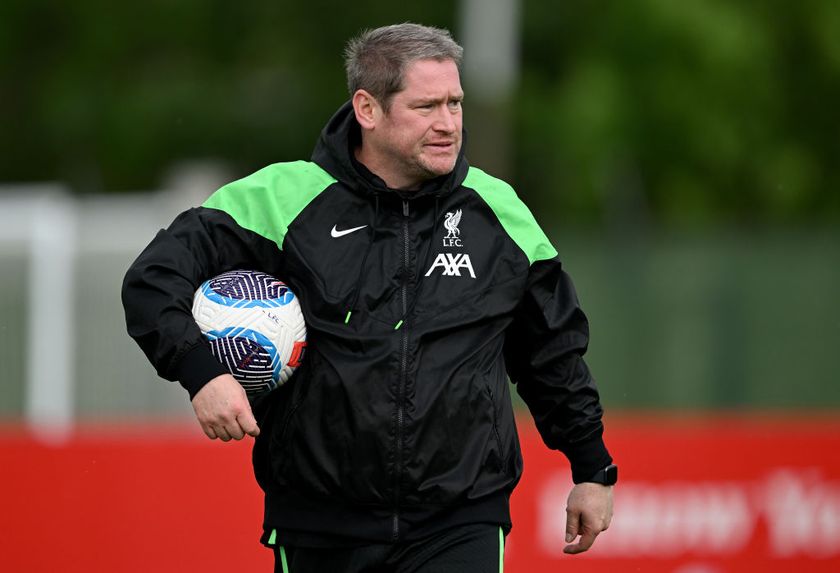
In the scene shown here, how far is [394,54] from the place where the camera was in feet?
16.4

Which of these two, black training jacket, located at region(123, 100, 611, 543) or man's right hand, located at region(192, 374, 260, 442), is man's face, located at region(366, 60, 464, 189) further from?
man's right hand, located at region(192, 374, 260, 442)

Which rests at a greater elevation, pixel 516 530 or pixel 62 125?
pixel 62 125

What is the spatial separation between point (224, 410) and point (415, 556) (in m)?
0.78

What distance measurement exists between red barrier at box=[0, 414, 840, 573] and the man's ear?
3515mm

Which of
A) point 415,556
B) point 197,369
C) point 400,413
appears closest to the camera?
point 197,369


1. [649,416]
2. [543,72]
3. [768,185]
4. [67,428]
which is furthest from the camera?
[543,72]

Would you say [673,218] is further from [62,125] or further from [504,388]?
[504,388]

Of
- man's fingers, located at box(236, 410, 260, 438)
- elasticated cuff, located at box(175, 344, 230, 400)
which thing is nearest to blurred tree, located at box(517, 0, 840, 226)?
elasticated cuff, located at box(175, 344, 230, 400)

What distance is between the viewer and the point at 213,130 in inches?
1043

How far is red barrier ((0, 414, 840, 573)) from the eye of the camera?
26.5 ft

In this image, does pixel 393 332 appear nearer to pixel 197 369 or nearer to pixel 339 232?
pixel 339 232

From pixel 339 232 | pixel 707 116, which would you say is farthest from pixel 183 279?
pixel 707 116

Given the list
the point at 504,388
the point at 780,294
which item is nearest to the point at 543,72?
the point at 780,294

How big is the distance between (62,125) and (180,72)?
7.05ft
